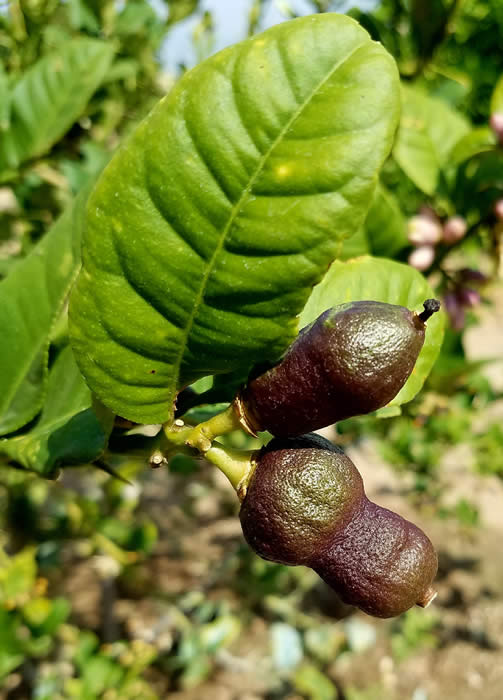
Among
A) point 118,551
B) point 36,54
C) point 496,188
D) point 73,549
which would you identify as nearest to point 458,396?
point 496,188

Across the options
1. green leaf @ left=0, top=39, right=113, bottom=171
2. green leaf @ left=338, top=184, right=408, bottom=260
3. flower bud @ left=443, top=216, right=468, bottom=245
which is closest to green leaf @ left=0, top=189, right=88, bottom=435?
green leaf @ left=338, top=184, right=408, bottom=260

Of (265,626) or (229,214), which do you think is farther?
(265,626)

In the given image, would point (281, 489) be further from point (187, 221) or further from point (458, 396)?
point (458, 396)

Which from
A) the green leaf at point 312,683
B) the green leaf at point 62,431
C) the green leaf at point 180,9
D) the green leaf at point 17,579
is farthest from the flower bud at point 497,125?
the green leaf at point 312,683

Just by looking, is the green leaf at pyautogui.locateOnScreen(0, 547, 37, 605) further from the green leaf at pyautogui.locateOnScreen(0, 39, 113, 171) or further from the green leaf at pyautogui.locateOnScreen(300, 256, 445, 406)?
the green leaf at pyautogui.locateOnScreen(300, 256, 445, 406)

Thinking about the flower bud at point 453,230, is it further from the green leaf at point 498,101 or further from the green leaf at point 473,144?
the green leaf at point 498,101

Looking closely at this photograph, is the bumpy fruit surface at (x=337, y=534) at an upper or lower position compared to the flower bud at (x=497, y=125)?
upper

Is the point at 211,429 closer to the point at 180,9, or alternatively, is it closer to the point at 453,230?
the point at 453,230
